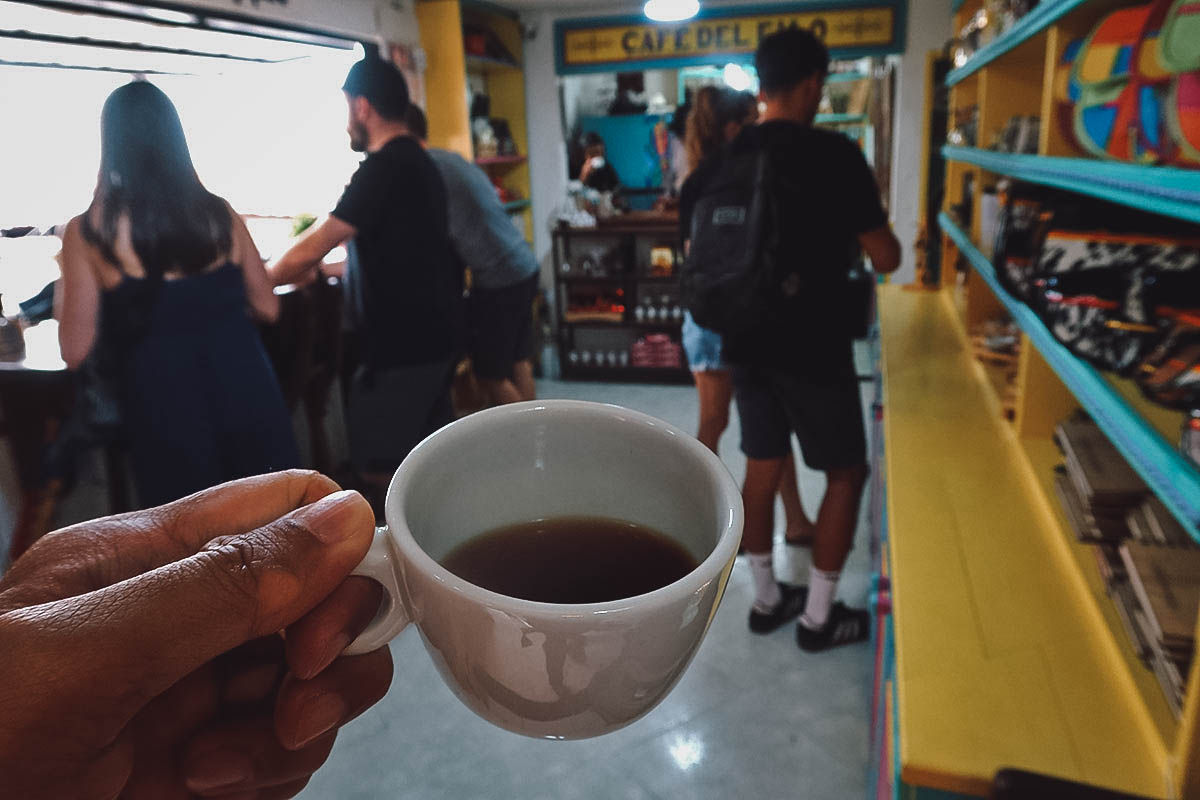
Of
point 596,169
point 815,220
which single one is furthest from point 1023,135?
point 596,169

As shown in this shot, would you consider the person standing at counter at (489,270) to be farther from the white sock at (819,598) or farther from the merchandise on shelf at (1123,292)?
the merchandise on shelf at (1123,292)

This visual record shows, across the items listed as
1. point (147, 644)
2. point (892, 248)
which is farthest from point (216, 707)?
point (892, 248)

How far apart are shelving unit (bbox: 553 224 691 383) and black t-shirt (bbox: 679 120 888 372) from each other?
3.01m

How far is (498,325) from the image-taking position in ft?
10.5

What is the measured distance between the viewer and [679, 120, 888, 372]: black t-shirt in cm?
179

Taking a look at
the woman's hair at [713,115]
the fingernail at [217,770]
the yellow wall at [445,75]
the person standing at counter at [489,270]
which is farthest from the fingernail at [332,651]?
the yellow wall at [445,75]

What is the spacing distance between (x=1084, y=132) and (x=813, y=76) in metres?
0.75

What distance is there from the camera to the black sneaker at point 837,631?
224 cm

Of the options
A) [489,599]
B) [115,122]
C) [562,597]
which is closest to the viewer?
[489,599]

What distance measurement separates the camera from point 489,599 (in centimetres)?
37

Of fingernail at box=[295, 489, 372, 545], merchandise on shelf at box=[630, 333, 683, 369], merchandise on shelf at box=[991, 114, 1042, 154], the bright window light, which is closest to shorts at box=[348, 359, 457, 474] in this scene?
merchandise on shelf at box=[991, 114, 1042, 154]

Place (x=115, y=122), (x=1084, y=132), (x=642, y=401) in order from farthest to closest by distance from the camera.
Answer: (x=642, y=401)
(x=115, y=122)
(x=1084, y=132)

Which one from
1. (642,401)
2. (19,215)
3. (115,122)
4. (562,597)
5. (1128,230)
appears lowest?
(642,401)

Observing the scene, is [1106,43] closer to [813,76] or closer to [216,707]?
[813,76]
